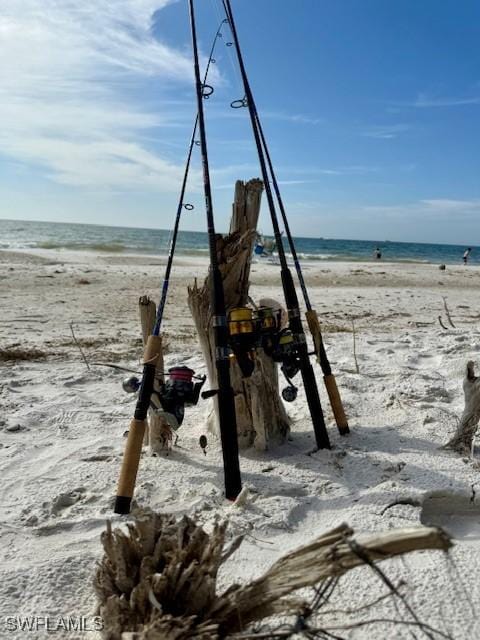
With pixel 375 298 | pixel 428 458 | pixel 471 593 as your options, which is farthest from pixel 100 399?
pixel 375 298

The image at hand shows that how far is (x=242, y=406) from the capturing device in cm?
344

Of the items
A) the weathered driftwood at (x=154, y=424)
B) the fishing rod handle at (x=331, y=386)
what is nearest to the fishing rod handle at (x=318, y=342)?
the fishing rod handle at (x=331, y=386)

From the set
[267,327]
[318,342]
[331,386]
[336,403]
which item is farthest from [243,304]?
[336,403]

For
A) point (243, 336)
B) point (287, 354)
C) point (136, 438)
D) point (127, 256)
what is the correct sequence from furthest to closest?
point (127, 256) → point (287, 354) → point (243, 336) → point (136, 438)

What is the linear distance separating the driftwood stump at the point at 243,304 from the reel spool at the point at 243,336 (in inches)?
14.5

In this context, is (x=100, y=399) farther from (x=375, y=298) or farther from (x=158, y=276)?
(x=158, y=276)

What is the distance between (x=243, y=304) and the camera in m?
3.50

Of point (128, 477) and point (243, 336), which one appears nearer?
point (128, 477)

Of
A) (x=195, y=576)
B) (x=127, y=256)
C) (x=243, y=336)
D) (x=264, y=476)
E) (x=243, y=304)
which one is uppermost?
(x=127, y=256)

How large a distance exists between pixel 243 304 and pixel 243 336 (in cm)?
60

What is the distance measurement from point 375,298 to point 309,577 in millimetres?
11539

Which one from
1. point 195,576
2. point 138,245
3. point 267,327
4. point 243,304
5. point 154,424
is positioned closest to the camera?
point 195,576

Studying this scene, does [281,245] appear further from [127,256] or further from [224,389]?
[127,256]

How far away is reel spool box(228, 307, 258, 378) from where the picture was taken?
2.89m
